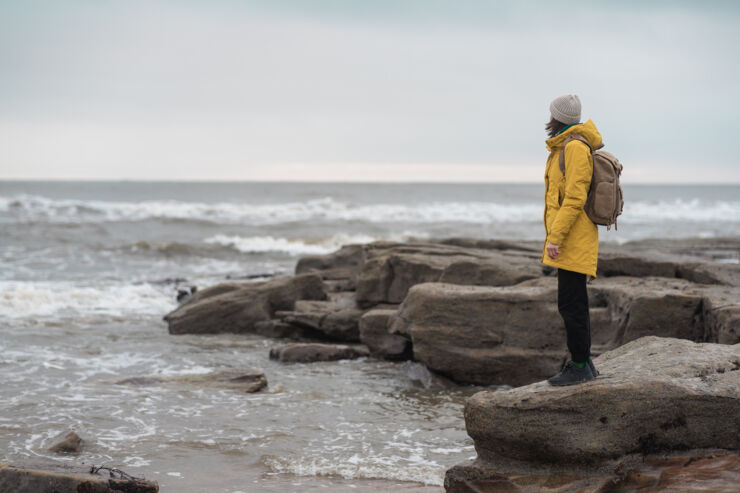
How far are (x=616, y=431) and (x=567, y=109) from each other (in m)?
2.08

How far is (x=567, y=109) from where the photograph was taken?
179 inches

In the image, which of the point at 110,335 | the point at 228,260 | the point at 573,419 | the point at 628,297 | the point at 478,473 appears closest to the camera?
the point at 573,419

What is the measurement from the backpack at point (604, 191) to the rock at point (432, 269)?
19.0 feet

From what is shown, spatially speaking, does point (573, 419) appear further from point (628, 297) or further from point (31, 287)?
point (31, 287)

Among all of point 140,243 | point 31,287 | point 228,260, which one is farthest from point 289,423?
point 140,243

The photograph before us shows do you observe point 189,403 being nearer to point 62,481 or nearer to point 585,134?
point 62,481

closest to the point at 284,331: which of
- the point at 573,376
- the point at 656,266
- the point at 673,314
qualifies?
the point at 656,266

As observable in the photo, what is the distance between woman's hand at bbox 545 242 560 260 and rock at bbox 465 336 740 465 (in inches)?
33.8

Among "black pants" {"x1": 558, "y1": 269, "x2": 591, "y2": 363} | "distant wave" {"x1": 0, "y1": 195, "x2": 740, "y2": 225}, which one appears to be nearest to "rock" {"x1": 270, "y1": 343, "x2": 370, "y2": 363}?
"black pants" {"x1": 558, "y1": 269, "x2": 591, "y2": 363}

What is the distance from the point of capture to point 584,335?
14.9 ft

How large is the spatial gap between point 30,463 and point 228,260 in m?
19.6

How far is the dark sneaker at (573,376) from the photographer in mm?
4520

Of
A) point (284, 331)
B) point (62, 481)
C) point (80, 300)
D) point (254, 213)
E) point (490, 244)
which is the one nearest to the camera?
point (62, 481)

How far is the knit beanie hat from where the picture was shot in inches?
179
